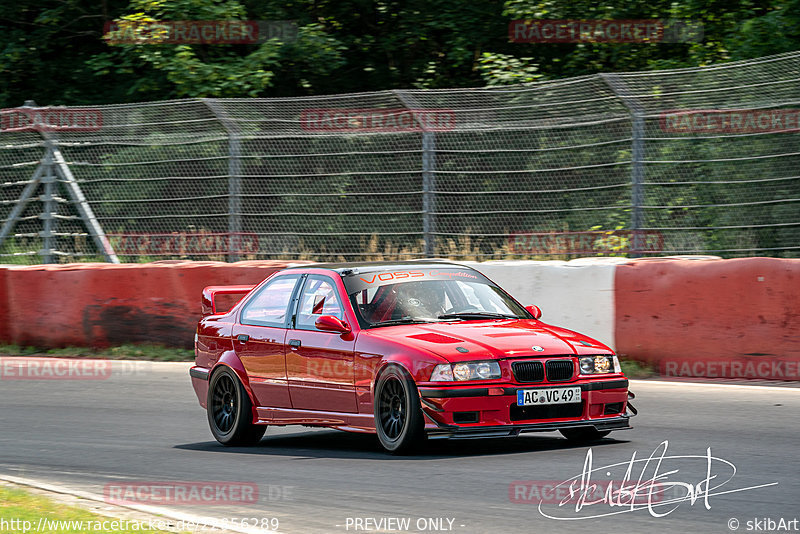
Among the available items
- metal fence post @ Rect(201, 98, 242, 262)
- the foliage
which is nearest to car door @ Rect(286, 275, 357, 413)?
metal fence post @ Rect(201, 98, 242, 262)

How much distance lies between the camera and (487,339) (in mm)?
8781

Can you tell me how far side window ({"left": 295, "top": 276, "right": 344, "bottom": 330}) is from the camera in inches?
382

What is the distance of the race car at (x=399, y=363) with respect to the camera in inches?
333

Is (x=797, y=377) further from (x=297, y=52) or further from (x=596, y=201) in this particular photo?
(x=297, y=52)

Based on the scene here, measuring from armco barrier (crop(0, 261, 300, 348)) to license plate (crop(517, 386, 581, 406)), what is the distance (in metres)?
7.92

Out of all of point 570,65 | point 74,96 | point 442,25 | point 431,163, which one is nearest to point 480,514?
point 431,163

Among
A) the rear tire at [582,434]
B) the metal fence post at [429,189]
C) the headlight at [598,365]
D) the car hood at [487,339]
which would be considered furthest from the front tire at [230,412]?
the metal fence post at [429,189]

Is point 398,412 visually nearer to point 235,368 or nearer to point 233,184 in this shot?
point 235,368

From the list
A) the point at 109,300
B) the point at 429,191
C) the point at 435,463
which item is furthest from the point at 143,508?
the point at 109,300

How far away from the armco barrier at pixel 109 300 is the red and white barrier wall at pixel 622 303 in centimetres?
1

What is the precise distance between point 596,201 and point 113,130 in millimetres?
7698

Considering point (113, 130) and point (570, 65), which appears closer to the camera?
point (113, 130)

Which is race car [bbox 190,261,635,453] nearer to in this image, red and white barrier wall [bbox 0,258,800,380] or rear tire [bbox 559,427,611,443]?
rear tire [bbox 559,427,611,443]

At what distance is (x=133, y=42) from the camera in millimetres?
24031
